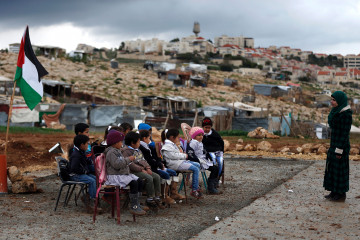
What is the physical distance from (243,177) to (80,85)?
4939 centimetres

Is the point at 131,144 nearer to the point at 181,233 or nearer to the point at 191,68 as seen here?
the point at 181,233

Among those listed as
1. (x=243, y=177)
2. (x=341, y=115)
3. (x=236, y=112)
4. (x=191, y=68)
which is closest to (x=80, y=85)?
(x=236, y=112)

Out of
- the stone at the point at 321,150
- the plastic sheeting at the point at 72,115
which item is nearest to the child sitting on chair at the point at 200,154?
the stone at the point at 321,150

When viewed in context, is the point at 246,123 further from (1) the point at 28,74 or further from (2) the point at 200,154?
(1) the point at 28,74

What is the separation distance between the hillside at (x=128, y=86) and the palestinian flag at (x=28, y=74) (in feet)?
140

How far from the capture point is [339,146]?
911cm

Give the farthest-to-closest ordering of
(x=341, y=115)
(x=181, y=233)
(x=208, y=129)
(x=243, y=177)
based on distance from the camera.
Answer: (x=243, y=177) → (x=208, y=129) → (x=341, y=115) → (x=181, y=233)

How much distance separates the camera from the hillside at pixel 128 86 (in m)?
59.0

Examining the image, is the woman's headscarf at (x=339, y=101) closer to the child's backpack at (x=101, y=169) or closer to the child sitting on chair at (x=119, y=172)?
the child sitting on chair at (x=119, y=172)

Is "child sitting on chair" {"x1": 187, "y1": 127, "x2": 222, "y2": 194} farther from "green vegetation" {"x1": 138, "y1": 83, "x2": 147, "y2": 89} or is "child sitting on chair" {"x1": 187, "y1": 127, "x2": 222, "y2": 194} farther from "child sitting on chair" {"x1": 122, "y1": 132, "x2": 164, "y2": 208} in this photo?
"green vegetation" {"x1": 138, "y1": 83, "x2": 147, "y2": 89}

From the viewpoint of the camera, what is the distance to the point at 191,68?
95.6 metres

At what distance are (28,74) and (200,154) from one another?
11.9 ft

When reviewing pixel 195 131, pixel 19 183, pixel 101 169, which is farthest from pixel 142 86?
pixel 101 169

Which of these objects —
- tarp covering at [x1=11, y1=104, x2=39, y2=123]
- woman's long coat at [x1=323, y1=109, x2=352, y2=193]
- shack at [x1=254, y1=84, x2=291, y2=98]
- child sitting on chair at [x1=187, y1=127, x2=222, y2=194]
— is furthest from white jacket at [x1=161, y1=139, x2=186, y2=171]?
shack at [x1=254, y1=84, x2=291, y2=98]
